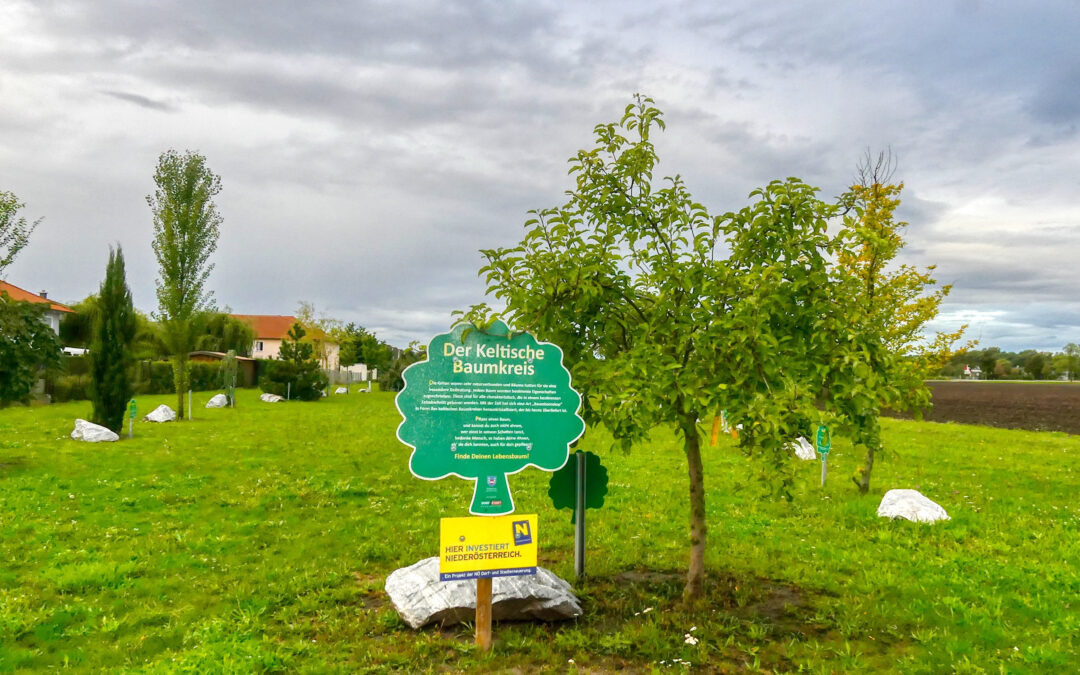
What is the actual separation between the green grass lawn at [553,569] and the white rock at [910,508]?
10.2 inches

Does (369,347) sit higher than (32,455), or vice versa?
(369,347)

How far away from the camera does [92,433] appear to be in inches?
768

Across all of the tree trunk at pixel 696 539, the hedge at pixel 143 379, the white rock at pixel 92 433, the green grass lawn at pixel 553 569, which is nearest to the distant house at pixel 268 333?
the hedge at pixel 143 379

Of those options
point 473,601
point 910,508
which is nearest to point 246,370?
point 910,508

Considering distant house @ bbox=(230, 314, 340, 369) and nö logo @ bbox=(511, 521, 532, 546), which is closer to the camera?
nö logo @ bbox=(511, 521, 532, 546)

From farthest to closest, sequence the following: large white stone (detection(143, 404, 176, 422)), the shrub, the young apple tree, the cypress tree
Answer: the shrub, large white stone (detection(143, 404, 176, 422)), the cypress tree, the young apple tree

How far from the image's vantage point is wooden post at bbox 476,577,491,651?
5844 mm

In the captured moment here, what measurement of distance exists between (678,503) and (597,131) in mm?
7476

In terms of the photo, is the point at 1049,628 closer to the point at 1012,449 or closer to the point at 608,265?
the point at 608,265

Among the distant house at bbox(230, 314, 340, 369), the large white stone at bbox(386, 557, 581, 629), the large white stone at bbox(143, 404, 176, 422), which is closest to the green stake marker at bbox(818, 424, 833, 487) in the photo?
the large white stone at bbox(386, 557, 581, 629)

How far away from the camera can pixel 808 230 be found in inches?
250

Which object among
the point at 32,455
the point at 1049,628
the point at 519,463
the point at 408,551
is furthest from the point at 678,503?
the point at 32,455

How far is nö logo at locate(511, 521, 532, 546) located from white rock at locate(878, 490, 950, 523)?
7148 mm

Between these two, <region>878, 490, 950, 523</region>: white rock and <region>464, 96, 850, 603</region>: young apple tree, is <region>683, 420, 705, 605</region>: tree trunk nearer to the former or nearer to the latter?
<region>464, 96, 850, 603</region>: young apple tree
